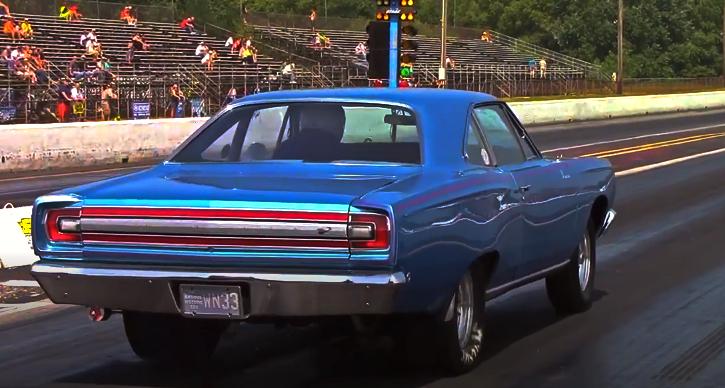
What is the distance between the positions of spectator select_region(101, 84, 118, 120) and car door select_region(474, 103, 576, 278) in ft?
85.8

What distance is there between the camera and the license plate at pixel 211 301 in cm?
570

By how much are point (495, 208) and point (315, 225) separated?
1.43 meters

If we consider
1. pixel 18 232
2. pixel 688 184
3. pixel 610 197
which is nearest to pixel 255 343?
pixel 610 197

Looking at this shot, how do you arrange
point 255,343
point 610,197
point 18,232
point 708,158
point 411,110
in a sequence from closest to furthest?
point 411,110 < point 255,343 < point 610,197 < point 18,232 < point 708,158

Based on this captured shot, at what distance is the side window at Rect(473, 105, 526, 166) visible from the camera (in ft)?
24.0

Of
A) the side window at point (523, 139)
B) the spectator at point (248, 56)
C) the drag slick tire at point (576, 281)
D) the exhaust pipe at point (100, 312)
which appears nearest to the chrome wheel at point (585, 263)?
the drag slick tire at point (576, 281)

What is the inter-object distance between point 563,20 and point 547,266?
3806 inches

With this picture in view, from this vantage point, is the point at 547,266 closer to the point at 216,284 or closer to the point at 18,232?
the point at 216,284

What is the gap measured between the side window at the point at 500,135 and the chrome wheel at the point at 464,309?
3.28 ft

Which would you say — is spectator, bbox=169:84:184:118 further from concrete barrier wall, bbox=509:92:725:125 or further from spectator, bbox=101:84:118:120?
concrete barrier wall, bbox=509:92:725:125

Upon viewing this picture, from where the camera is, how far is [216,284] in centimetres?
570

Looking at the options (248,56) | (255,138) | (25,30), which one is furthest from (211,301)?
(248,56)

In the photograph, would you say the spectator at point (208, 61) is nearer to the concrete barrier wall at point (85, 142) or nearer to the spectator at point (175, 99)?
the spectator at point (175, 99)

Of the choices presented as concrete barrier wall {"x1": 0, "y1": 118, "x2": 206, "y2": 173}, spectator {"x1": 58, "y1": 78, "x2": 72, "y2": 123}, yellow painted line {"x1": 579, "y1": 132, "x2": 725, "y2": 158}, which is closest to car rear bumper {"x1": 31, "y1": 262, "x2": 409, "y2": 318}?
concrete barrier wall {"x1": 0, "y1": 118, "x2": 206, "y2": 173}
